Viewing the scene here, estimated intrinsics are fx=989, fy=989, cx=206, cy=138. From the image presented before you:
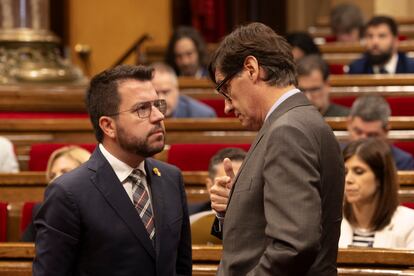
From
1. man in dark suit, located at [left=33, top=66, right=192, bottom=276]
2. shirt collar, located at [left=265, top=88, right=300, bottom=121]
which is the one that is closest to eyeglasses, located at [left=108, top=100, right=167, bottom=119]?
man in dark suit, located at [left=33, top=66, right=192, bottom=276]

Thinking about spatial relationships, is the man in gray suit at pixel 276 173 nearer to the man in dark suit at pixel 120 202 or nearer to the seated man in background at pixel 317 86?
the man in dark suit at pixel 120 202

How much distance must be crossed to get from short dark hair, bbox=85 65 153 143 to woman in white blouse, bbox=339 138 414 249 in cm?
101

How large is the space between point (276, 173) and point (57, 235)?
0.57 metres

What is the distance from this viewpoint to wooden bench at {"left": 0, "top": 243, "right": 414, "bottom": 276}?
2.33 meters

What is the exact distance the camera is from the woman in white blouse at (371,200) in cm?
289

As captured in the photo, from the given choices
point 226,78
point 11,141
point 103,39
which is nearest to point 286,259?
point 226,78

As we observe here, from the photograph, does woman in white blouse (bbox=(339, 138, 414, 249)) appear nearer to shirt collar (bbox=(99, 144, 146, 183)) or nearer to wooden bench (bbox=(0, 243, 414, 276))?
wooden bench (bbox=(0, 243, 414, 276))

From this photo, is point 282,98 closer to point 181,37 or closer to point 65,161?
point 65,161

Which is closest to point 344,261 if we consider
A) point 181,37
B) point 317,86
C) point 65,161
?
point 65,161

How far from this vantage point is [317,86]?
438 cm

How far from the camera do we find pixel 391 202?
293 cm

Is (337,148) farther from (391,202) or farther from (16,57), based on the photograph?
(16,57)

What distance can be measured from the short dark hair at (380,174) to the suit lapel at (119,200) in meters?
1.08

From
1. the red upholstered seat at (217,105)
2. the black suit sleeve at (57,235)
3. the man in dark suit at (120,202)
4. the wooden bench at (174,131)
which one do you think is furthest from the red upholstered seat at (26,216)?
the red upholstered seat at (217,105)
